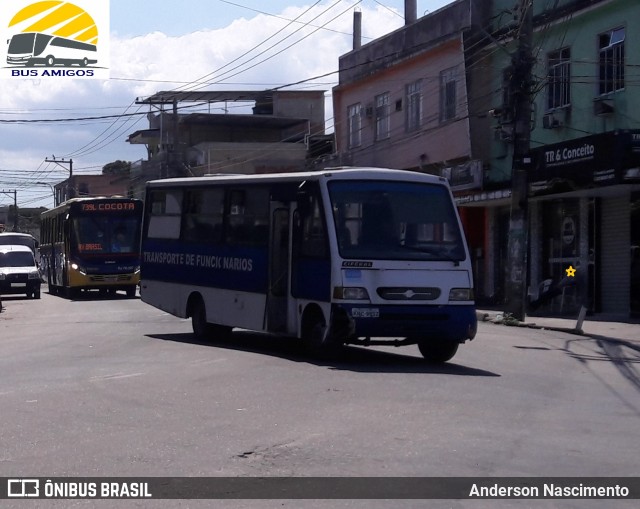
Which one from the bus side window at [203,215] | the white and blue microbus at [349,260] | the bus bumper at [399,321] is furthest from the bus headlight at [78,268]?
the bus bumper at [399,321]

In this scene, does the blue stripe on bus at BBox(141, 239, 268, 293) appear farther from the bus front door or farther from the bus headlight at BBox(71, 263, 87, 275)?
the bus headlight at BBox(71, 263, 87, 275)

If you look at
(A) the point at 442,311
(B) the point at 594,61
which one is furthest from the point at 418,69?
(A) the point at 442,311

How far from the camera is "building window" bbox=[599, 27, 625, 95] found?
27.2 m

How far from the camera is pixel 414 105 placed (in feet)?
126

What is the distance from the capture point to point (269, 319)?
17.2m

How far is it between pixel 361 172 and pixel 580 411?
5415mm

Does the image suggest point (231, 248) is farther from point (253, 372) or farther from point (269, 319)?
point (253, 372)

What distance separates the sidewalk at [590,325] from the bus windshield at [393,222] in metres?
7.04

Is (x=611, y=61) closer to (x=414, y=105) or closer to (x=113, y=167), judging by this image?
(x=414, y=105)

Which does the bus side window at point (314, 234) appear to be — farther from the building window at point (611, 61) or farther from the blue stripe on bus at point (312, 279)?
the building window at point (611, 61)

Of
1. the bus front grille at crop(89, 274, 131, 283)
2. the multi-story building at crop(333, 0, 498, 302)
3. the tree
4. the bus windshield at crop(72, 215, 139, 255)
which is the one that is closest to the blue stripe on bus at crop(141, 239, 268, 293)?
the multi-story building at crop(333, 0, 498, 302)

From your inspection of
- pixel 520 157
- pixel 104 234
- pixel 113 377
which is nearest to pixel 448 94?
pixel 520 157

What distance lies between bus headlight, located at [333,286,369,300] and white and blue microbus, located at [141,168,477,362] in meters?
0.01

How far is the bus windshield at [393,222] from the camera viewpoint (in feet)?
50.2
